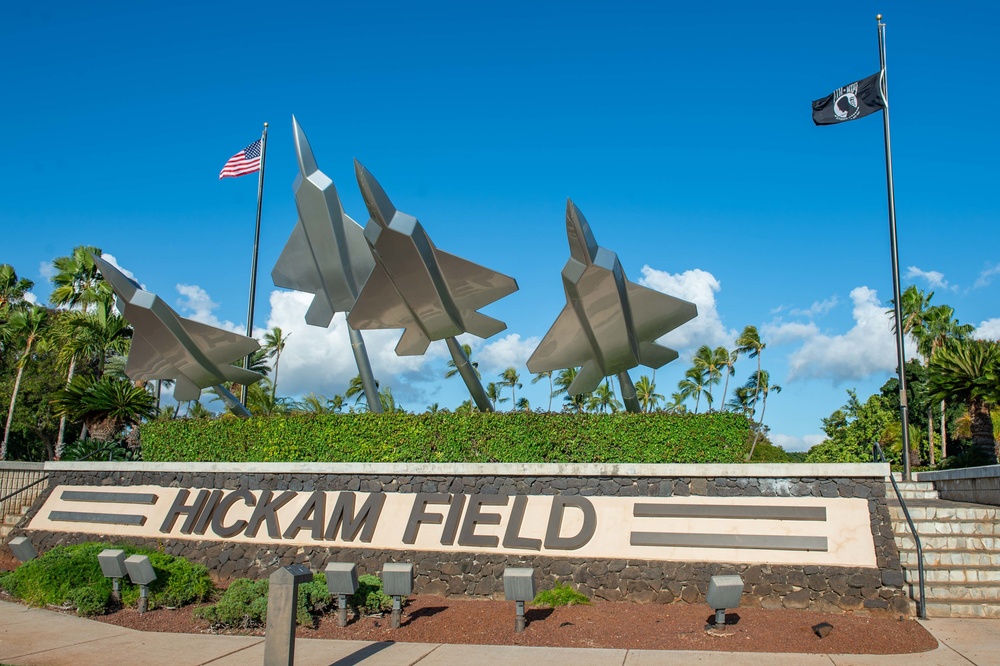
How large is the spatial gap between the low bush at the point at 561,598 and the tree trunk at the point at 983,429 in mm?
15978

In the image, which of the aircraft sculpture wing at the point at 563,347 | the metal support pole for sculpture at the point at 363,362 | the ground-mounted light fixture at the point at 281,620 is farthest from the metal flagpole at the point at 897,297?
the ground-mounted light fixture at the point at 281,620

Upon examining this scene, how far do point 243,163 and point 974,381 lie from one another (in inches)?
835

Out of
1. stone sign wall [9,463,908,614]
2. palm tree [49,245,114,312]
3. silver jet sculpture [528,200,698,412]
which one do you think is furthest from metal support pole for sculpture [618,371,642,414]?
palm tree [49,245,114,312]

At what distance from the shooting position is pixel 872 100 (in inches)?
704

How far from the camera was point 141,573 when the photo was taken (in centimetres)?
948

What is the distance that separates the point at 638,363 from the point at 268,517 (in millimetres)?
7465

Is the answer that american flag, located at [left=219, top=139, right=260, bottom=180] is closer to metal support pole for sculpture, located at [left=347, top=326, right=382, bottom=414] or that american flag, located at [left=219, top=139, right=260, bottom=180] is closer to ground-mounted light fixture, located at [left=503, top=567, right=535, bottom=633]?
metal support pole for sculpture, located at [left=347, top=326, right=382, bottom=414]

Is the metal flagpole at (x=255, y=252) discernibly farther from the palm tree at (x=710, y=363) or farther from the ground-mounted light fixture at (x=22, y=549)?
the palm tree at (x=710, y=363)

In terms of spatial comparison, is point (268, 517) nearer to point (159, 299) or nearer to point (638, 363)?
point (159, 299)

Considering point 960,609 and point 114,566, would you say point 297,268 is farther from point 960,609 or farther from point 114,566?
point 960,609

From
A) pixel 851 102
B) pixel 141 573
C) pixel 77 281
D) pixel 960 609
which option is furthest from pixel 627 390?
pixel 77 281

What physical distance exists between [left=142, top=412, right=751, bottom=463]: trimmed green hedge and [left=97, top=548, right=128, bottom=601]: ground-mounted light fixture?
13.2ft

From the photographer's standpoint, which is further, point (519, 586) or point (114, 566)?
point (114, 566)

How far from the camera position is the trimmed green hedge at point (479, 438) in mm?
11641
